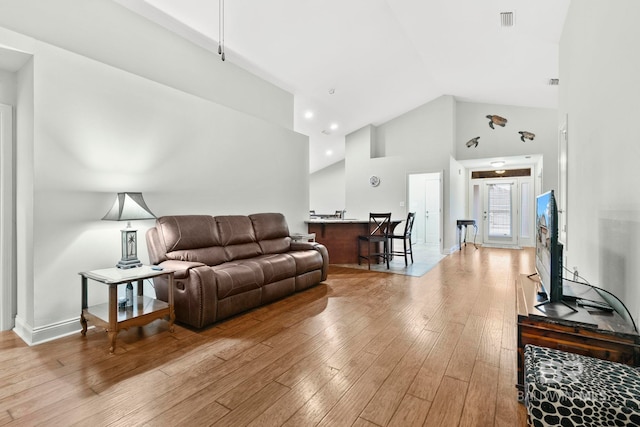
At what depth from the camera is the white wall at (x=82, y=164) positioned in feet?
8.29

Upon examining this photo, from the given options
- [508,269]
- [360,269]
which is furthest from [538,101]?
[360,269]

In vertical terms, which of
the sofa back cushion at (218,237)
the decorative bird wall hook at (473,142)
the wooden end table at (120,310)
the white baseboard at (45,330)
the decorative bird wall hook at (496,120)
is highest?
the decorative bird wall hook at (496,120)

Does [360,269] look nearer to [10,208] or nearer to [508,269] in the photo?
[508,269]

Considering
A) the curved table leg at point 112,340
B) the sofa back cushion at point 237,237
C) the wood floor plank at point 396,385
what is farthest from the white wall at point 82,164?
the wood floor plank at point 396,385

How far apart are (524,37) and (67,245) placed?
5.88m

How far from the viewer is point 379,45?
201 inches

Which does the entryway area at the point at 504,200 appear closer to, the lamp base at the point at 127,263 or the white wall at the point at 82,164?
the white wall at the point at 82,164

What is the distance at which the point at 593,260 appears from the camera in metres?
2.36

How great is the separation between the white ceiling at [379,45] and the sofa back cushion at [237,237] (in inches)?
98.1

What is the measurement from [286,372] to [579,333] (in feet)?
5.54

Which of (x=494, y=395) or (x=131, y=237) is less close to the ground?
(x=131, y=237)

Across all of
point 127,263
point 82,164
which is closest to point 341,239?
point 127,263

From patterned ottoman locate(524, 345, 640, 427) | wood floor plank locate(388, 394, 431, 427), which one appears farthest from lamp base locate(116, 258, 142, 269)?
patterned ottoman locate(524, 345, 640, 427)

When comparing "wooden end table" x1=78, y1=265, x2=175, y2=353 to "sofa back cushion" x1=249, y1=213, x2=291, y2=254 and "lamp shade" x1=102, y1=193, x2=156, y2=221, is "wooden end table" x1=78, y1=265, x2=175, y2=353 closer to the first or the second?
"lamp shade" x1=102, y1=193, x2=156, y2=221
